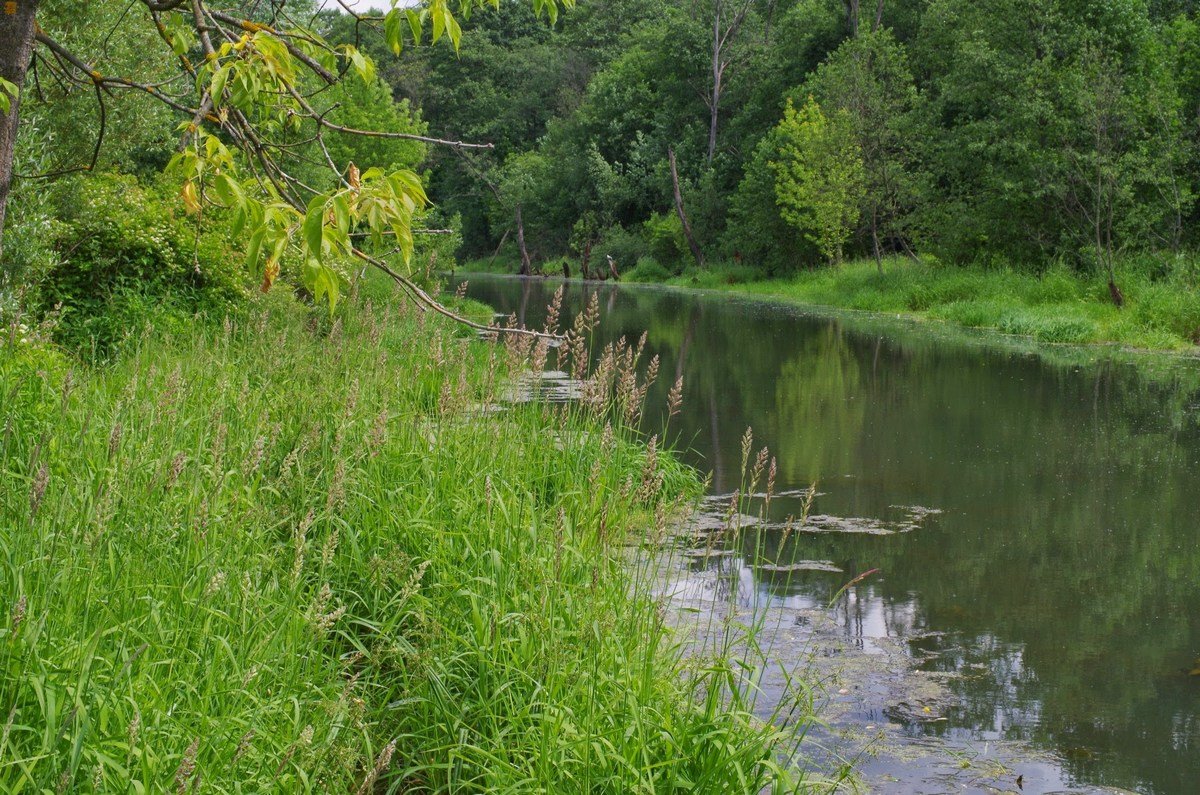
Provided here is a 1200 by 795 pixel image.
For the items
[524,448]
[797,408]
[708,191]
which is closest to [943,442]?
[797,408]

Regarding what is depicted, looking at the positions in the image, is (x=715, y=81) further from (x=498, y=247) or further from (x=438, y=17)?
(x=438, y=17)

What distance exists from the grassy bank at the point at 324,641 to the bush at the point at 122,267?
459cm

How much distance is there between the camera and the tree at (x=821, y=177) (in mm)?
36219

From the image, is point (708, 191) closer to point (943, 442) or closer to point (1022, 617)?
point (943, 442)

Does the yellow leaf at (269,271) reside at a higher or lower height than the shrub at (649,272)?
higher

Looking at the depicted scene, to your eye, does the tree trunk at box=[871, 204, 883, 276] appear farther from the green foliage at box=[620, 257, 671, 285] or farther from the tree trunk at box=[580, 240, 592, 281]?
the tree trunk at box=[580, 240, 592, 281]

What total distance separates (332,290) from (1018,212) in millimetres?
27366

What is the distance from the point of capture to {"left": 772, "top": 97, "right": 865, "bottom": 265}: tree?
Result: 119 feet

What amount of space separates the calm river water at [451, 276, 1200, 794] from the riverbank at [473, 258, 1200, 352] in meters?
2.48

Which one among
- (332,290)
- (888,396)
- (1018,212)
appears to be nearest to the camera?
(332,290)

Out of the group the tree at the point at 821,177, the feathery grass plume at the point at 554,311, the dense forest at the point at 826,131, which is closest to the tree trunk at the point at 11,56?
the feathery grass plume at the point at 554,311

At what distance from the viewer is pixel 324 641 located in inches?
150

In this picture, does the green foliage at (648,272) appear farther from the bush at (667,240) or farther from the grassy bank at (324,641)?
the grassy bank at (324,641)

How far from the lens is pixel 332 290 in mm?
3102
